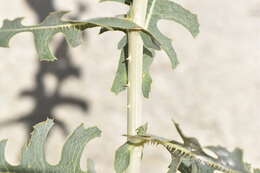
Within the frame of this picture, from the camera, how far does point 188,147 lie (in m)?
0.67

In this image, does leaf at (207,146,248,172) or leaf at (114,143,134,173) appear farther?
leaf at (114,143,134,173)

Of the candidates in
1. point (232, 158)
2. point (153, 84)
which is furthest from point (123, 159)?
point (153, 84)

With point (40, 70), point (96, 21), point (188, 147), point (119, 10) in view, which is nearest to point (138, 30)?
point (96, 21)

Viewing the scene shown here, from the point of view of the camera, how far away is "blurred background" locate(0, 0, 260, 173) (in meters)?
2.09

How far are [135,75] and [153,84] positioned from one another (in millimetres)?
1367

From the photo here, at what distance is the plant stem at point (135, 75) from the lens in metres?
0.77

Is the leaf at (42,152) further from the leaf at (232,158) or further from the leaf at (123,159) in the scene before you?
the leaf at (232,158)

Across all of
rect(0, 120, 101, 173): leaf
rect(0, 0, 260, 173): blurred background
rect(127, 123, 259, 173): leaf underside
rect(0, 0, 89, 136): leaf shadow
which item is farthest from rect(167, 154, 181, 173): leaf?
rect(0, 0, 89, 136): leaf shadow

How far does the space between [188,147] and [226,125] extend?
1.47 meters

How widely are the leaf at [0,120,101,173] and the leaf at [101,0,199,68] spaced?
0.55 ft

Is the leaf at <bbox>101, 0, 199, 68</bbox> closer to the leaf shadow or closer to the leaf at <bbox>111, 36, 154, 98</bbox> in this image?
the leaf at <bbox>111, 36, 154, 98</bbox>

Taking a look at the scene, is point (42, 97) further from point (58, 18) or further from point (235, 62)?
point (58, 18)

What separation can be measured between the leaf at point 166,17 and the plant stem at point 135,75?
0.07 metres

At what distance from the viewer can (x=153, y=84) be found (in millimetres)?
2145
